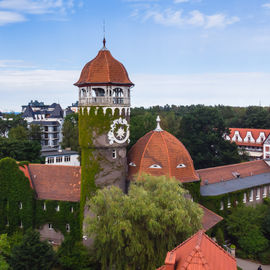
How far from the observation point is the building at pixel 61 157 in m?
59.8

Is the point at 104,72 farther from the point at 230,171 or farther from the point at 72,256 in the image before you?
the point at 230,171

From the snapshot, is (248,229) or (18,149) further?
(18,149)

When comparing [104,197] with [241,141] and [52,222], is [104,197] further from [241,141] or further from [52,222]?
[241,141]

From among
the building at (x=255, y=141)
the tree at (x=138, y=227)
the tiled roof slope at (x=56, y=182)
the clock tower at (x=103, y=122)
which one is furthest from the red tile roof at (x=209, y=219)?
the building at (x=255, y=141)

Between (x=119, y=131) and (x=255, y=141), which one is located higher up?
(x=119, y=131)

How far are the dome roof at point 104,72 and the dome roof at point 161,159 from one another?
6989mm

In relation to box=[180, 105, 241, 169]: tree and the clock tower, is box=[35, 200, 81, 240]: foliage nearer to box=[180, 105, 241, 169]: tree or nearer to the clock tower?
the clock tower

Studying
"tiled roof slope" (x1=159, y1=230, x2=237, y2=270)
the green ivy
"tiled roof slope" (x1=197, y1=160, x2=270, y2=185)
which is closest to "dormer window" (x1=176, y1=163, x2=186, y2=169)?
"tiled roof slope" (x1=197, y1=160, x2=270, y2=185)

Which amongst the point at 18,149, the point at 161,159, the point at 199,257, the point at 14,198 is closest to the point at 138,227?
the point at 199,257

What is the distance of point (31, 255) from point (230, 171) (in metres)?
28.2

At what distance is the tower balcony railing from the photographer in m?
30.6

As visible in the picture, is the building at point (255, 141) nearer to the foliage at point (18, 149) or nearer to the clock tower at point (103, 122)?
the foliage at point (18, 149)

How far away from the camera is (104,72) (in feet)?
102

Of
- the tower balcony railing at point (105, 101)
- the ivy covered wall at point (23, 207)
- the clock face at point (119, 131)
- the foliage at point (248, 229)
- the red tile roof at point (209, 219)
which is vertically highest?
the tower balcony railing at point (105, 101)
